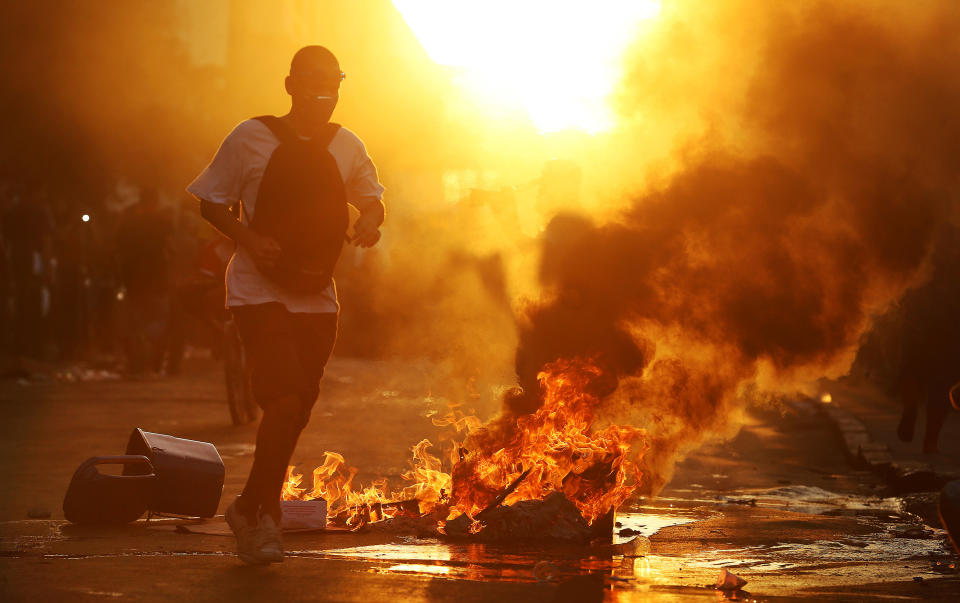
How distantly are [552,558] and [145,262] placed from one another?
1486 centimetres

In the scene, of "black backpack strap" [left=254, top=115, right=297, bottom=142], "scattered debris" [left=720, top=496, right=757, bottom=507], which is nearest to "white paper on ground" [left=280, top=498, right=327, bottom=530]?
"black backpack strap" [left=254, top=115, right=297, bottom=142]

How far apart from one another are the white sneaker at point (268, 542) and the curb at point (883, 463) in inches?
221

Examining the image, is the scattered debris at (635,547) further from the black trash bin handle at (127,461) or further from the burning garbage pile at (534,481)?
the black trash bin handle at (127,461)

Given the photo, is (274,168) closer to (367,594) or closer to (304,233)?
(304,233)

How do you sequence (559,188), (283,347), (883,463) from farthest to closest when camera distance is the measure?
(883,463) < (559,188) < (283,347)

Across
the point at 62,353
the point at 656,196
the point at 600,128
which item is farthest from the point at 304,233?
the point at 62,353

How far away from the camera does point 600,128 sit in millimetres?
10039

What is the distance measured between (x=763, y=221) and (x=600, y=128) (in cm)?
149

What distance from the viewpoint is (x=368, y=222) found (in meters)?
6.55

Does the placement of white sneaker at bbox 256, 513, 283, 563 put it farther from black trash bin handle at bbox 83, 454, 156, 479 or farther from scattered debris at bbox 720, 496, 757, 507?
scattered debris at bbox 720, 496, 757, 507

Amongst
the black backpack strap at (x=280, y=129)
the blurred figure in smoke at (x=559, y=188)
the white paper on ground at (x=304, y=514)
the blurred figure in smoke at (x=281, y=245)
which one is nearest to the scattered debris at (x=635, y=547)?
the white paper on ground at (x=304, y=514)

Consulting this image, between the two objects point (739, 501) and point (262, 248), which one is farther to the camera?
point (739, 501)

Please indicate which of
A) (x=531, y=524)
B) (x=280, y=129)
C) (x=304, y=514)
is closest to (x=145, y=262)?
(x=304, y=514)

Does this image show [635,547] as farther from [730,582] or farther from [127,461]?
[127,461]
